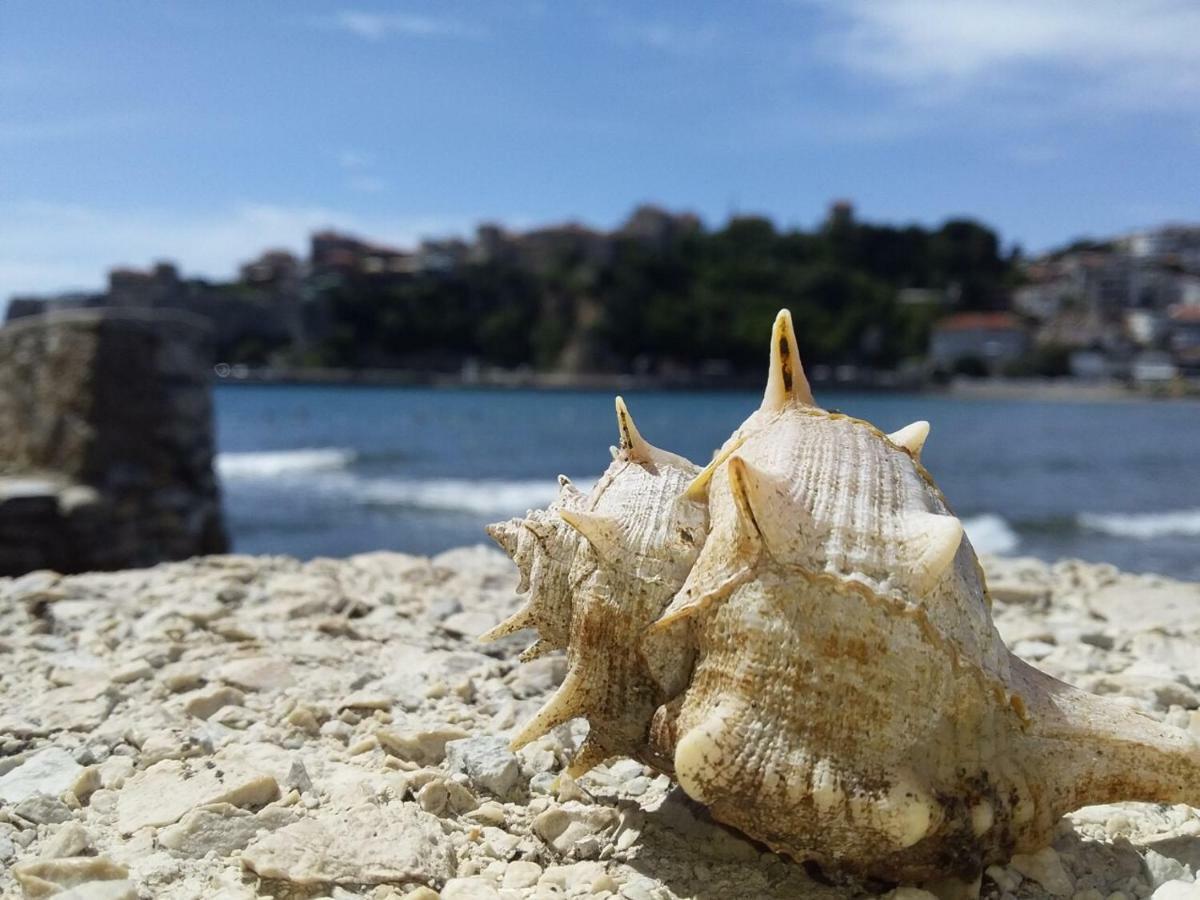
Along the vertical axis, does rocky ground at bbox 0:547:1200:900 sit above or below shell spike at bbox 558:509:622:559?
below

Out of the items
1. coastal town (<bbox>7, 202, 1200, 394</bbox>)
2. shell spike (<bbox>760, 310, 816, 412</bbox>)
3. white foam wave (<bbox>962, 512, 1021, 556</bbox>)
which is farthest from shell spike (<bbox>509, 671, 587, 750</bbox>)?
coastal town (<bbox>7, 202, 1200, 394</bbox>)

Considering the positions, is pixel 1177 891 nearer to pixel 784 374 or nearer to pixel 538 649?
pixel 784 374

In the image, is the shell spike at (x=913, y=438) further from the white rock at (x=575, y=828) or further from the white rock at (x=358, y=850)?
the white rock at (x=358, y=850)

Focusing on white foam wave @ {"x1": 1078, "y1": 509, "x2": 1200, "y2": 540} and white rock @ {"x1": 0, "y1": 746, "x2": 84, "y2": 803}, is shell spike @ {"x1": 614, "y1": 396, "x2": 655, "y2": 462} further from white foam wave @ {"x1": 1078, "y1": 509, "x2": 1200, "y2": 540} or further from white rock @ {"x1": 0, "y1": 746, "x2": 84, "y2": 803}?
white foam wave @ {"x1": 1078, "y1": 509, "x2": 1200, "y2": 540}

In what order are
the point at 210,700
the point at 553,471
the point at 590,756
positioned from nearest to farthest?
1. the point at 590,756
2. the point at 210,700
3. the point at 553,471

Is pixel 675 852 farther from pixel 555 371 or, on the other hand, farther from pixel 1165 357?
pixel 1165 357

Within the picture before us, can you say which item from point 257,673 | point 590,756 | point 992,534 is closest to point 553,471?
point 992,534

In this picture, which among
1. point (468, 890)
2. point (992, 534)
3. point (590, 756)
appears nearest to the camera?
point (468, 890)
